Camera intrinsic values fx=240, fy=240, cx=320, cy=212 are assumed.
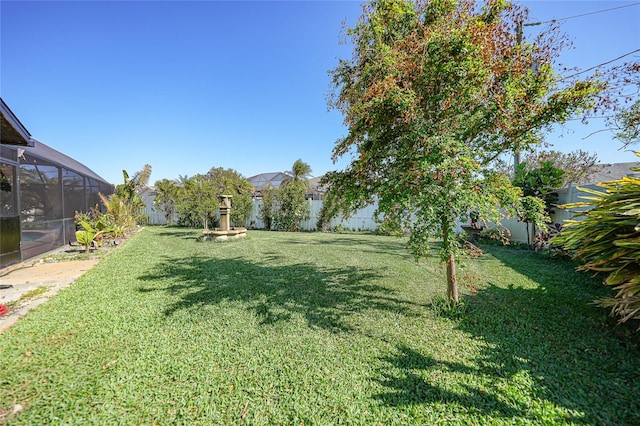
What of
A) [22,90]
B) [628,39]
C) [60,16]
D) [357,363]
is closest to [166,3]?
[60,16]

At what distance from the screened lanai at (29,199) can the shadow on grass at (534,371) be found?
361 inches

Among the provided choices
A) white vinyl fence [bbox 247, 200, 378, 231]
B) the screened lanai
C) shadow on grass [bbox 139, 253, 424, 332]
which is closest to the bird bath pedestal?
shadow on grass [bbox 139, 253, 424, 332]

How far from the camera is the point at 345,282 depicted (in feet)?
17.5

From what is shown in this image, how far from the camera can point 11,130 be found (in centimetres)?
573

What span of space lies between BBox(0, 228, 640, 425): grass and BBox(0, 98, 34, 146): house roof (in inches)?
162

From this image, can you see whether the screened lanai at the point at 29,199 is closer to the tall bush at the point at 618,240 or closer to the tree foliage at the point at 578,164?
the tall bush at the point at 618,240

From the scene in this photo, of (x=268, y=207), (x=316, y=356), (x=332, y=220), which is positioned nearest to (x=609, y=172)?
(x=332, y=220)

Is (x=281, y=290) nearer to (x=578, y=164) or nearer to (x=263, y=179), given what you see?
(x=578, y=164)

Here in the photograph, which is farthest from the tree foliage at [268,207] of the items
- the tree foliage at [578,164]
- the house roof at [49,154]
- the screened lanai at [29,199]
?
the tree foliage at [578,164]

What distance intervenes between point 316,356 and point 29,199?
9894 mm

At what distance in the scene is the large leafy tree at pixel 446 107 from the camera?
295cm

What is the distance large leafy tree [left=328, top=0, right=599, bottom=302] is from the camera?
116 inches

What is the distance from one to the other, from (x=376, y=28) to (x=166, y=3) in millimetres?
7223

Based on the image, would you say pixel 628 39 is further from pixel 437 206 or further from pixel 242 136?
pixel 242 136
